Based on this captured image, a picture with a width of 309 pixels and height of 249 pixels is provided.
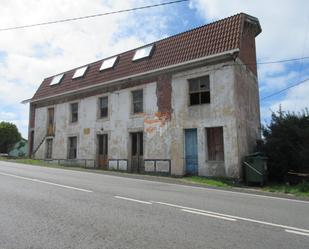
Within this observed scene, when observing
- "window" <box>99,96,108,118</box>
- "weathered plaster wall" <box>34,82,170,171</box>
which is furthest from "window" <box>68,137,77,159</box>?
"window" <box>99,96,108,118</box>

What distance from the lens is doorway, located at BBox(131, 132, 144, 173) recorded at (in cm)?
1984

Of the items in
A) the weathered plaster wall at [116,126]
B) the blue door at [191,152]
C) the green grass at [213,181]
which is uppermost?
the weathered plaster wall at [116,126]

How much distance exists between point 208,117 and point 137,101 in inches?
223

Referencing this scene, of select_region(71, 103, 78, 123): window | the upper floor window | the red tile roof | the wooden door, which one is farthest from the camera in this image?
the wooden door

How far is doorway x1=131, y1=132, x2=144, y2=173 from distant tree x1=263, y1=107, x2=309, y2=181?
24.6ft

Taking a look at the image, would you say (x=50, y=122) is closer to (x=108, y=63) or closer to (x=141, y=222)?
(x=108, y=63)

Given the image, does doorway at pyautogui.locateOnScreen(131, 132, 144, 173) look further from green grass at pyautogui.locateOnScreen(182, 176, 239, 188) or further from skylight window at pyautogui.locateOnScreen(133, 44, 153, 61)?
skylight window at pyautogui.locateOnScreen(133, 44, 153, 61)

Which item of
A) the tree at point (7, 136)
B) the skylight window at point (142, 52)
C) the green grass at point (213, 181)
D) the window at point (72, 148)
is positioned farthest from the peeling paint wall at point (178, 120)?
the tree at point (7, 136)

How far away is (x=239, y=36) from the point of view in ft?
54.0

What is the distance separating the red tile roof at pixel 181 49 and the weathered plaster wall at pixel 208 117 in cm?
110

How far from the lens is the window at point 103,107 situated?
22719 millimetres

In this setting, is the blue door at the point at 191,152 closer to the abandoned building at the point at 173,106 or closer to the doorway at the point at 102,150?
the abandoned building at the point at 173,106

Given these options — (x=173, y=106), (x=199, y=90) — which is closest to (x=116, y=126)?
(x=173, y=106)

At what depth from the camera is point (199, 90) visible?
1772 centimetres
